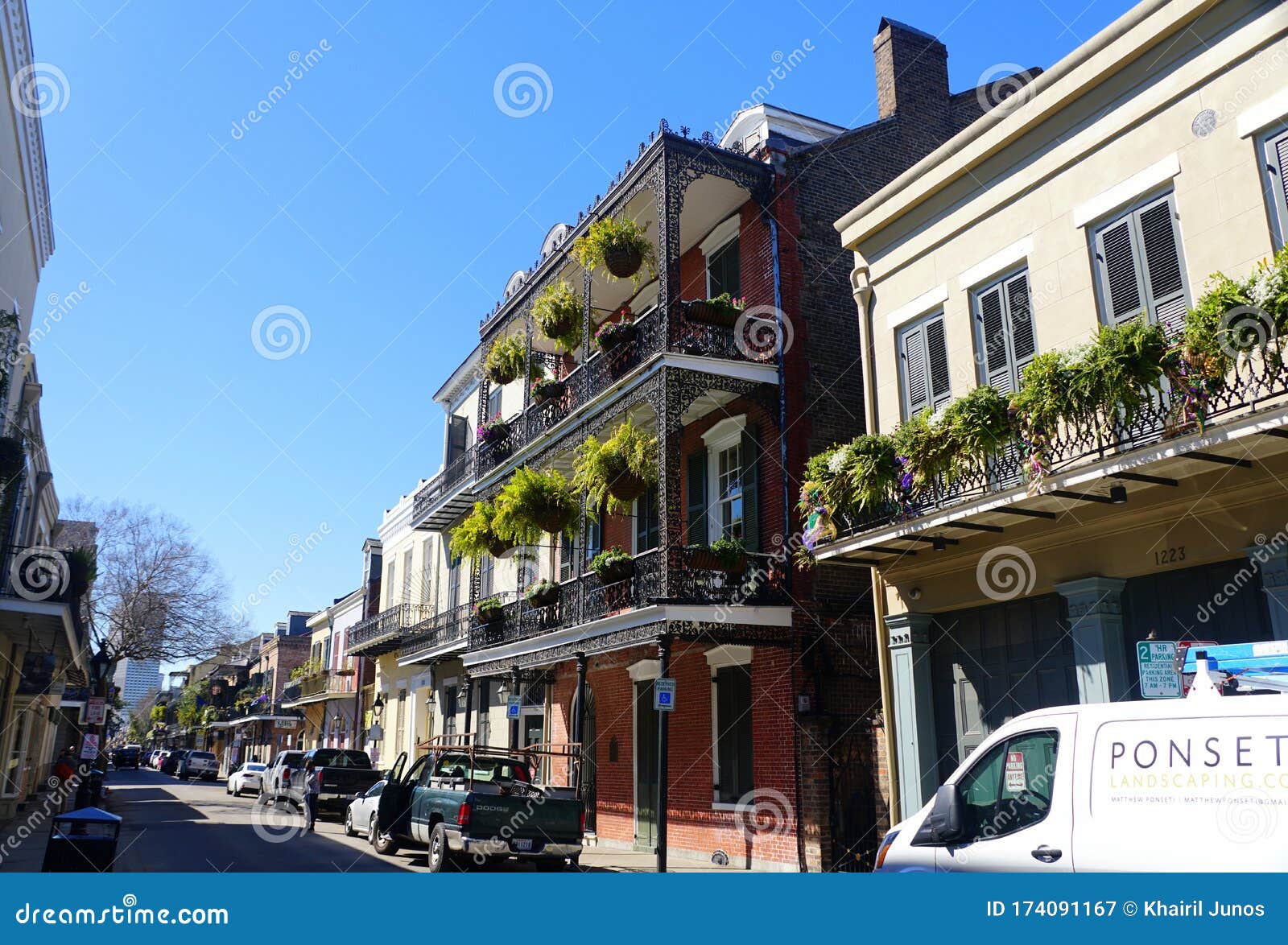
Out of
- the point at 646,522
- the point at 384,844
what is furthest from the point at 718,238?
the point at 384,844

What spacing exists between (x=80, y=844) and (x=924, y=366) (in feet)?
34.4

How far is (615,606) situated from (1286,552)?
9.95 m

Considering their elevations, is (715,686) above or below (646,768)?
above

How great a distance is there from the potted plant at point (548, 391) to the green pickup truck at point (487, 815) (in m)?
7.71

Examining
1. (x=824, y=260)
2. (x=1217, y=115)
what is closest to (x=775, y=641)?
(x=824, y=260)

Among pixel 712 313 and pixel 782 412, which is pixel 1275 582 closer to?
pixel 782 412

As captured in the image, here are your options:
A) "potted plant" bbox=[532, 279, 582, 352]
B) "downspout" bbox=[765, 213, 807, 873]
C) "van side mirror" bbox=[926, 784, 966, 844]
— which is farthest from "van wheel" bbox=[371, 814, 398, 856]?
"van side mirror" bbox=[926, 784, 966, 844]

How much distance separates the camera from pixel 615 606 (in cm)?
1617

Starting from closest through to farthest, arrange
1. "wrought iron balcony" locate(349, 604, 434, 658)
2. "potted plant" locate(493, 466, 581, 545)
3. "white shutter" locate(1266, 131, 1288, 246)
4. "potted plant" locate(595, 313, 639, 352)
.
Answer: "white shutter" locate(1266, 131, 1288, 246), "potted plant" locate(595, 313, 639, 352), "potted plant" locate(493, 466, 581, 545), "wrought iron balcony" locate(349, 604, 434, 658)

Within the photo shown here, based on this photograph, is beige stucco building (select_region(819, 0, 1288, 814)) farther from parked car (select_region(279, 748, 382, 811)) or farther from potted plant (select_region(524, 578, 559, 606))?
parked car (select_region(279, 748, 382, 811))

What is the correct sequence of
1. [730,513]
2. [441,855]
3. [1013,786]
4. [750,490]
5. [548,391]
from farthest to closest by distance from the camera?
[548,391] < [730,513] < [750,490] < [441,855] < [1013,786]

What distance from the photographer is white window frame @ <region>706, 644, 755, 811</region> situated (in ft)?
50.6

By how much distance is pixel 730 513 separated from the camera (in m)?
16.6

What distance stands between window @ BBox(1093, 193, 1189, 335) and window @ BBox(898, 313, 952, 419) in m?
2.41
